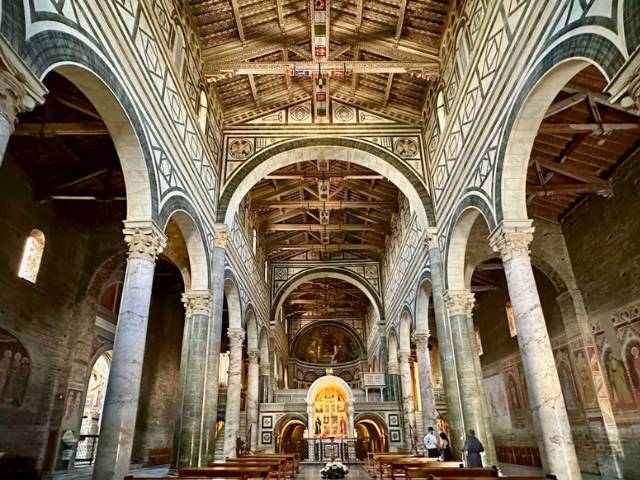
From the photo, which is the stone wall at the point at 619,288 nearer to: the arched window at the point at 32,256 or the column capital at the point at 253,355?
the column capital at the point at 253,355

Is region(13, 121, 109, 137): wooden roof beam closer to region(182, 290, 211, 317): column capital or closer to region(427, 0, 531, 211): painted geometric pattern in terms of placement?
region(182, 290, 211, 317): column capital

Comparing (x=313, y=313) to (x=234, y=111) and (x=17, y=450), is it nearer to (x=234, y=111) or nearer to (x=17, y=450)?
(x=234, y=111)

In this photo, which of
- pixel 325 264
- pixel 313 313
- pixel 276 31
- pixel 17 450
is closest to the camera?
pixel 17 450

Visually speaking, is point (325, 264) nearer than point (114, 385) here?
No

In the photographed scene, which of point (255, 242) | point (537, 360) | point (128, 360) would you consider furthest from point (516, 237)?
point (255, 242)

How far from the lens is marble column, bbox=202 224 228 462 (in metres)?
12.8

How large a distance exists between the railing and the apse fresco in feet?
74.4

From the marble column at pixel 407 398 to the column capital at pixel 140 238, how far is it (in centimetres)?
1654

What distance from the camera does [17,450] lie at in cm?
1153

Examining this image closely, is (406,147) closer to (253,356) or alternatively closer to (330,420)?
(253,356)

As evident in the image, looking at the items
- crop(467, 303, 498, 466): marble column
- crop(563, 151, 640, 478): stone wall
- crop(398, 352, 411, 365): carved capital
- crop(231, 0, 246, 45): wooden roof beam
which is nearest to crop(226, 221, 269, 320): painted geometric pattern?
crop(231, 0, 246, 45): wooden roof beam

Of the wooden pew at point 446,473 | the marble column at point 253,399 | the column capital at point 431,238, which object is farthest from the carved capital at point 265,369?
the wooden pew at point 446,473

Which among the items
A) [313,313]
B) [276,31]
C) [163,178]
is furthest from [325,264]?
[163,178]

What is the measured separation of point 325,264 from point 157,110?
19.8m
